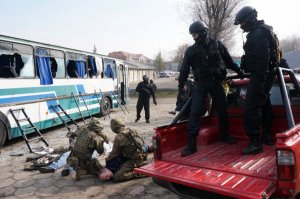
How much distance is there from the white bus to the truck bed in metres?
5.43

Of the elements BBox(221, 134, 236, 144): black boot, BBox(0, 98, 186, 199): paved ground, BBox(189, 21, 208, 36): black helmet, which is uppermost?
BBox(189, 21, 208, 36): black helmet

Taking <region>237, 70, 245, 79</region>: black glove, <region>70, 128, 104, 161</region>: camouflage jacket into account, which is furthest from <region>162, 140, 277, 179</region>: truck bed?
<region>70, 128, 104, 161</region>: camouflage jacket

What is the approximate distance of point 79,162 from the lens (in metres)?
5.38

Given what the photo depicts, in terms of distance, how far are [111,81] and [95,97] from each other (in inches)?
77.1

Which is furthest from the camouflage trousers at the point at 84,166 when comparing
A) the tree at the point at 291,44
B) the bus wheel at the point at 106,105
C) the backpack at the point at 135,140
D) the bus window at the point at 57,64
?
the tree at the point at 291,44

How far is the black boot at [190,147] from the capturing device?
4.09 metres

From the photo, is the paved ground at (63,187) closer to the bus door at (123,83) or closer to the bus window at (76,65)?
the bus window at (76,65)

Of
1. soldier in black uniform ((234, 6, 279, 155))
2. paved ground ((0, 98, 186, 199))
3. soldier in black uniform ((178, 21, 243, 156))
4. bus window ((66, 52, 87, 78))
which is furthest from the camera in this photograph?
bus window ((66, 52, 87, 78))

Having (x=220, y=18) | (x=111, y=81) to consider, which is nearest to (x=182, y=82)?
(x=111, y=81)

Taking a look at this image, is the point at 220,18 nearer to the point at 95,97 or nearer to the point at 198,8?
the point at 198,8

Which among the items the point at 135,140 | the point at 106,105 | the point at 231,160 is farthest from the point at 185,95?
the point at 106,105

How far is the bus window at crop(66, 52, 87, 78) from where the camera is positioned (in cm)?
1094

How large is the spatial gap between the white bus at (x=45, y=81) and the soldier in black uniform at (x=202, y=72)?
5.31 metres

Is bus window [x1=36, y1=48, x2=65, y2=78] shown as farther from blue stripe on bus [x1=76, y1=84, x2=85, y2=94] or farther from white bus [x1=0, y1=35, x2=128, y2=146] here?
blue stripe on bus [x1=76, y1=84, x2=85, y2=94]
